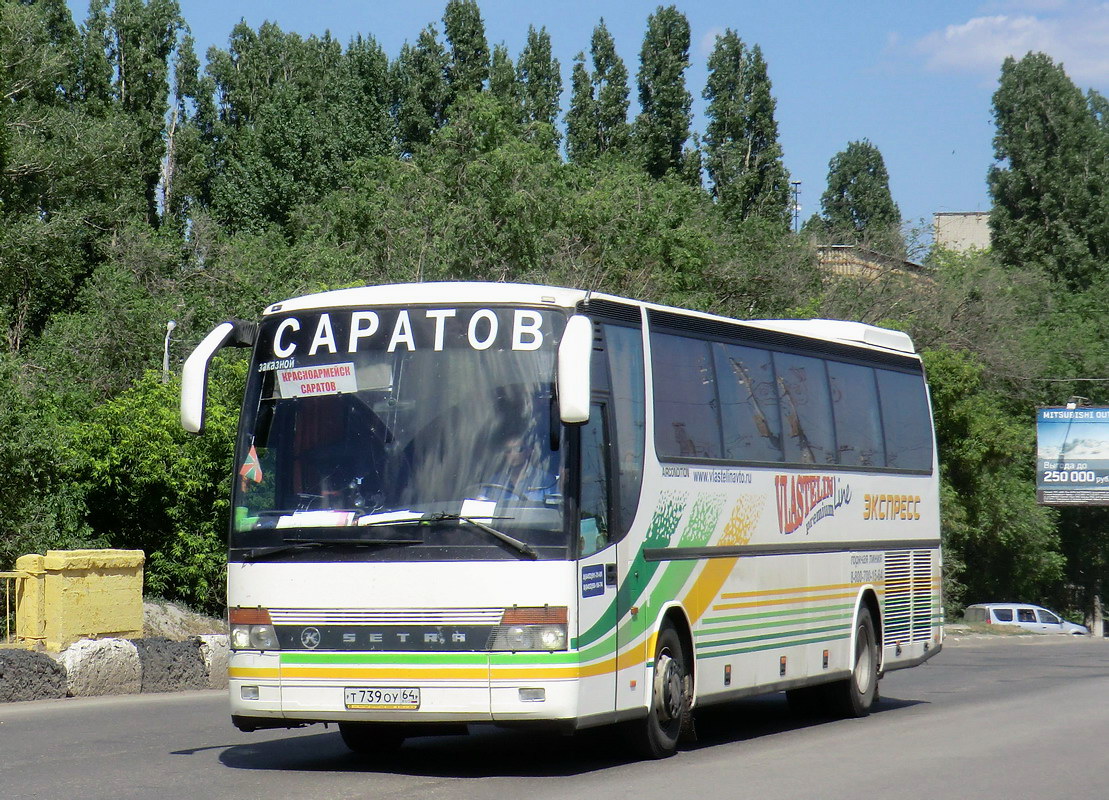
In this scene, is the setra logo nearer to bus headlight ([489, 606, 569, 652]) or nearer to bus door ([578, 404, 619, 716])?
bus headlight ([489, 606, 569, 652])

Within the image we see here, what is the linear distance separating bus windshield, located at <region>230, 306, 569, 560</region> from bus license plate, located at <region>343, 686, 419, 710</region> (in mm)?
820

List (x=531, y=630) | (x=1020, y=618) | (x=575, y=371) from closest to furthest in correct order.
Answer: (x=575, y=371) < (x=531, y=630) < (x=1020, y=618)

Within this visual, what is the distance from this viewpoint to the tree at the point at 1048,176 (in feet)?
205

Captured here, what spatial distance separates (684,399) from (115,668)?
7.59 m

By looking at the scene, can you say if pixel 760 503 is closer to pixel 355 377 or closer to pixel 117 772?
pixel 355 377

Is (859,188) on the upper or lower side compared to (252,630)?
upper

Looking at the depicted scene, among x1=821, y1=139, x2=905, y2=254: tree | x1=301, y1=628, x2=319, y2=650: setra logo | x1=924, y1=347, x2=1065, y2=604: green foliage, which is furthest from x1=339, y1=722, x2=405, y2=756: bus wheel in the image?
x1=821, y1=139, x2=905, y2=254: tree

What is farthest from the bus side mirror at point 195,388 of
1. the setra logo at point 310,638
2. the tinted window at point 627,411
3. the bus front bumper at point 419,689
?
the tinted window at point 627,411

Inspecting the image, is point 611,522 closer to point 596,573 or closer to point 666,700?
point 596,573

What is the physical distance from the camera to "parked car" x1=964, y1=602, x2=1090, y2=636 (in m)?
48.3

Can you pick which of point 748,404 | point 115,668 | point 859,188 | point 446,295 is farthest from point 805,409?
point 859,188

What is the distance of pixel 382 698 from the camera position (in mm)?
9312

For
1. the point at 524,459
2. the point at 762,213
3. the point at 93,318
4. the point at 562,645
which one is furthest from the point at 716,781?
the point at 762,213

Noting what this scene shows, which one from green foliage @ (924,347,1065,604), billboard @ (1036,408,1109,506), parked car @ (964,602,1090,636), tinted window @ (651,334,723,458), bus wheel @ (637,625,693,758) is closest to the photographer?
bus wheel @ (637,625,693,758)
